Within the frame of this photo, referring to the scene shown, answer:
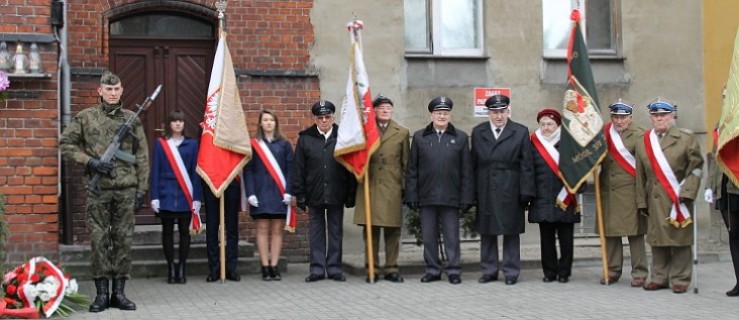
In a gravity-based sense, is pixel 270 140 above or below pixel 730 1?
below

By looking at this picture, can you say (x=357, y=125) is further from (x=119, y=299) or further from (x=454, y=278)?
(x=119, y=299)

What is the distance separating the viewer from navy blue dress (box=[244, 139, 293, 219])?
11.7 meters

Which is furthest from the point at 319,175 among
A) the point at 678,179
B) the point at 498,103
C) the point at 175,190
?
the point at 678,179

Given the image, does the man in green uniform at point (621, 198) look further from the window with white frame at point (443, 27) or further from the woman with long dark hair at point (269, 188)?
the woman with long dark hair at point (269, 188)

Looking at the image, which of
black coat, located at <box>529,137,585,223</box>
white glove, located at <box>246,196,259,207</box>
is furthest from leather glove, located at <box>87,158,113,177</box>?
black coat, located at <box>529,137,585,223</box>

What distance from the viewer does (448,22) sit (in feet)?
46.9

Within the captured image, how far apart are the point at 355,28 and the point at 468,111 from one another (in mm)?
2977

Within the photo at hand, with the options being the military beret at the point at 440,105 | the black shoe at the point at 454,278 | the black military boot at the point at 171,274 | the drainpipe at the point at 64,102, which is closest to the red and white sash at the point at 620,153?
the military beret at the point at 440,105

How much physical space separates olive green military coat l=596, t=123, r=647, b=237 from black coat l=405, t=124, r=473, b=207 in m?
1.48

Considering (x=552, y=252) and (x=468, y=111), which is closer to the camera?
(x=552, y=252)

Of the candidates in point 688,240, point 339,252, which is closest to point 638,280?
point 688,240

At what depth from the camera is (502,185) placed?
448 inches

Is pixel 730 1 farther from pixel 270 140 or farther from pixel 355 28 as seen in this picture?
pixel 270 140

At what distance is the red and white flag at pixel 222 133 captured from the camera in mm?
11477
